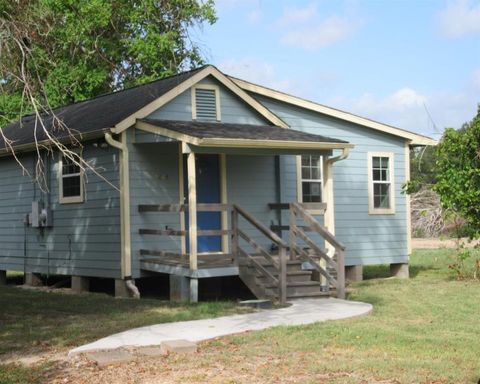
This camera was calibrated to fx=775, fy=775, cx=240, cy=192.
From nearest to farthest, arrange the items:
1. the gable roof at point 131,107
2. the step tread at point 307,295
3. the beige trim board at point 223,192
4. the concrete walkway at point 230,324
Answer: the concrete walkway at point 230,324 → the step tread at point 307,295 → the gable roof at point 131,107 → the beige trim board at point 223,192

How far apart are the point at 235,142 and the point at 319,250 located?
95.8 inches

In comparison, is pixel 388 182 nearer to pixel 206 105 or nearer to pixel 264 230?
pixel 206 105

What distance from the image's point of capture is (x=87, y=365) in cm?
785

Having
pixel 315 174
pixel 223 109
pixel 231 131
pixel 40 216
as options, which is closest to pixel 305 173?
pixel 315 174

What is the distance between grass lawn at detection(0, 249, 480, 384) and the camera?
23.9ft

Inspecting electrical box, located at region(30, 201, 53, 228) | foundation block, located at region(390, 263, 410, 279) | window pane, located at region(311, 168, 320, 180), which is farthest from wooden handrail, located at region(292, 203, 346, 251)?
electrical box, located at region(30, 201, 53, 228)

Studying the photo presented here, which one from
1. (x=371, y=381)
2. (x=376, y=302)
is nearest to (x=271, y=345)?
(x=371, y=381)

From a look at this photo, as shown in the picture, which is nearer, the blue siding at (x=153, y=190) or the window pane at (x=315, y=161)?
the blue siding at (x=153, y=190)

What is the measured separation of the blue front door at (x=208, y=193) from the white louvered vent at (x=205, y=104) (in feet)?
2.49

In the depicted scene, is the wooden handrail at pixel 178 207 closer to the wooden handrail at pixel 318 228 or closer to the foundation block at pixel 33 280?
the wooden handrail at pixel 318 228

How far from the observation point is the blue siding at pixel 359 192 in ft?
55.6

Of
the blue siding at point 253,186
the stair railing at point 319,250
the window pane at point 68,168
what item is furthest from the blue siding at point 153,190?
the stair railing at point 319,250

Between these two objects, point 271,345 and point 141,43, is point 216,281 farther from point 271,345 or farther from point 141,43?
point 141,43

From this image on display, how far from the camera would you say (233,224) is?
13.5 metres
